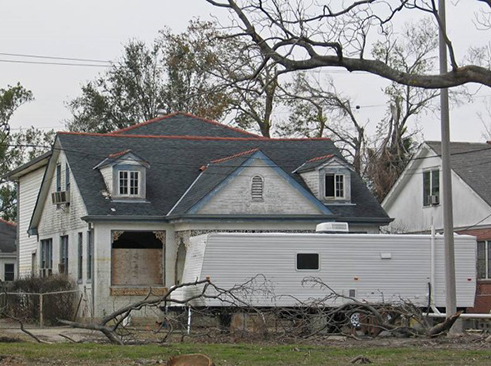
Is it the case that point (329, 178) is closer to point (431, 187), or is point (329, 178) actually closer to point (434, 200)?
point (434, 200)

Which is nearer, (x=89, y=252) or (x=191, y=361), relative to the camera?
(x=191, y=361)

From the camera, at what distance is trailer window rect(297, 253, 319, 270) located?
101 feet

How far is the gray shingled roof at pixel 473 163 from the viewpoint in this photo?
37881 mm

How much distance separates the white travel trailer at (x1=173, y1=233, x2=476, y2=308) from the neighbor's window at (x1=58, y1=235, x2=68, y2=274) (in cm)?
872

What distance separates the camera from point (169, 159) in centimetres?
3859

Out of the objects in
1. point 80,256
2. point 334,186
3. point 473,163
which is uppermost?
point 473,163

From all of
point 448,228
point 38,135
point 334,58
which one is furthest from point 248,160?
point 38,135

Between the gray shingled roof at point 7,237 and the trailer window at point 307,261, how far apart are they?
31029 mm

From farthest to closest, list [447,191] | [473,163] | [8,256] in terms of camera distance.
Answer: [8,256] < [473,163] < [447,191]

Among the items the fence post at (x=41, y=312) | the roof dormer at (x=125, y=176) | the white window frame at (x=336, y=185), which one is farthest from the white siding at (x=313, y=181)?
the fence post at (x=41, y=312)

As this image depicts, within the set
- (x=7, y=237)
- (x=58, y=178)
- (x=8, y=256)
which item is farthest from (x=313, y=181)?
(x=7, y=237)

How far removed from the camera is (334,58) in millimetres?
17766

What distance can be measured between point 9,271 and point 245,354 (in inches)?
1626

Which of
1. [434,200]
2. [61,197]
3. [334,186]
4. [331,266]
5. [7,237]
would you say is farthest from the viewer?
[7,237]
